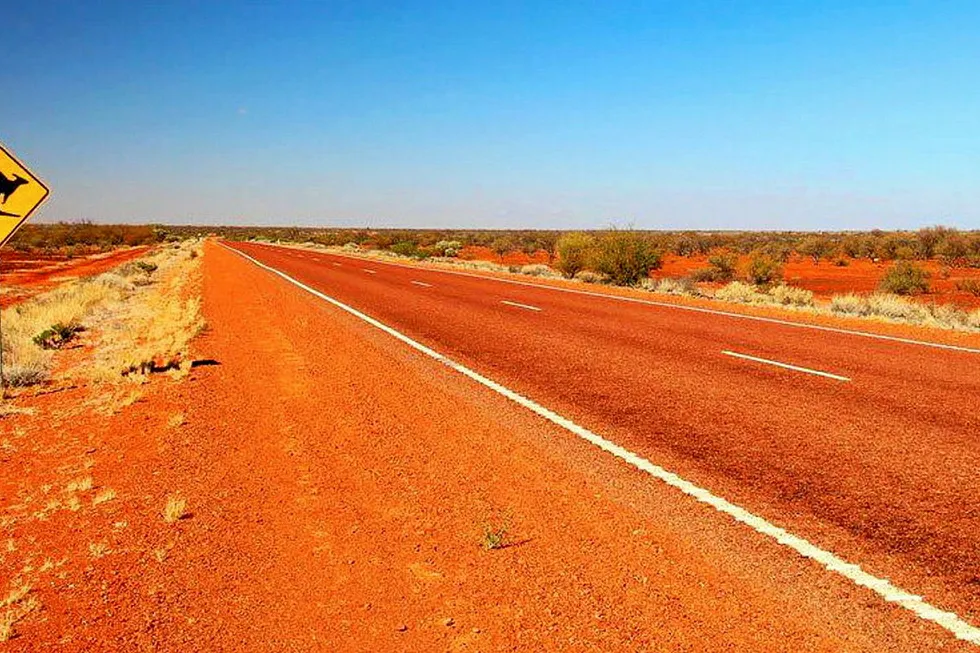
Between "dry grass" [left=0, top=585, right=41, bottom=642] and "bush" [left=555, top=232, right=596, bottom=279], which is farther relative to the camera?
"bush" [left=555, top=232, right=596, bottom=279]

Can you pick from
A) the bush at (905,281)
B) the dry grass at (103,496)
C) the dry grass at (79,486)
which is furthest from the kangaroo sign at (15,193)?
the bush at (905,281)

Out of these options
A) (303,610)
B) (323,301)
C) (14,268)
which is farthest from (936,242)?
(14,268)

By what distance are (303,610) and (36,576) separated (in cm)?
164

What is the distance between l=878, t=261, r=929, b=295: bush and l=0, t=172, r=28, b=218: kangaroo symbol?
3041cm

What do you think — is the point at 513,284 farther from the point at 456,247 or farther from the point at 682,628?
the point at 456,247

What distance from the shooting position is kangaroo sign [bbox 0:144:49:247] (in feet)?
24.8

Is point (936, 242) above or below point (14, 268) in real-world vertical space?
above

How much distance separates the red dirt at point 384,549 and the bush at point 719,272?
3280 centimetres

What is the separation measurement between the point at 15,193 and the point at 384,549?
663 cm

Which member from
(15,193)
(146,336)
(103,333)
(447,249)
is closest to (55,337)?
(103,333)

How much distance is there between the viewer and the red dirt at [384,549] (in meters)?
3.16

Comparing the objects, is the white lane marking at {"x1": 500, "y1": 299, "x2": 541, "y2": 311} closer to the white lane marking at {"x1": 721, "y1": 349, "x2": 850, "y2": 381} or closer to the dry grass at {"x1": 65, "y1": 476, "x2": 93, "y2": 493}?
the white lane marking at {"x1": 721, "y1": 349, "x2": 850, "y2": 381}

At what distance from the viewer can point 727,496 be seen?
15.3 feet

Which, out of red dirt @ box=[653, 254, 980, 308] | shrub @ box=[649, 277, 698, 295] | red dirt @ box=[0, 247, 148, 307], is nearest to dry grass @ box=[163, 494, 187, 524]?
shrub @ box=[649, 277, 698, 295]
